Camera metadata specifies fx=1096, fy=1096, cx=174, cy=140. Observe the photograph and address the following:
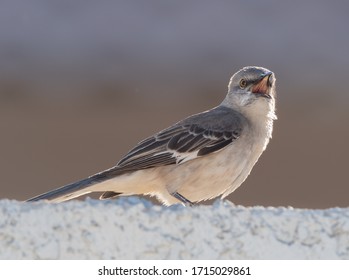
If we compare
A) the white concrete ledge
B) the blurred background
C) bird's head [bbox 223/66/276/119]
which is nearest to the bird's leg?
bird's head [bbox 223/66/276/119]

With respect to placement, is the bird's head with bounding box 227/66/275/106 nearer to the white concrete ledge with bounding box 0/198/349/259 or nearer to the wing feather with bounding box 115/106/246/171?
the wing feather with bounding box 115/106/246/171

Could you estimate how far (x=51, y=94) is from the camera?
5688 mm

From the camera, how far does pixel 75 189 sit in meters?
4.21

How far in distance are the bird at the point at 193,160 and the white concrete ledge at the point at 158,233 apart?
175cm

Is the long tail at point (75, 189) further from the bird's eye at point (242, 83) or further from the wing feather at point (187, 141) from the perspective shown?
the bird's eye at point (242, 83)

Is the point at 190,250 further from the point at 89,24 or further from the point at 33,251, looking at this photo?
the point at 89,24

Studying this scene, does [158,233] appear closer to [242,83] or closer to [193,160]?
[193,160]

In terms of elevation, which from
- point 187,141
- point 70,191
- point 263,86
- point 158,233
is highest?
point 263,86

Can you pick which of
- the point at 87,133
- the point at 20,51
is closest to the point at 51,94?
the point at 87,133

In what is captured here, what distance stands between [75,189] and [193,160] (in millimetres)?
686

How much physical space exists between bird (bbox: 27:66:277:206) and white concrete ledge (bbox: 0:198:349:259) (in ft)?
5.75

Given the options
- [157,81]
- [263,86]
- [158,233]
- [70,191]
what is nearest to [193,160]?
[263,86]

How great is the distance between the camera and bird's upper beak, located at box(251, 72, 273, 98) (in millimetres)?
5023

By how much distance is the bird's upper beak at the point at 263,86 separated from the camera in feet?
16.5
